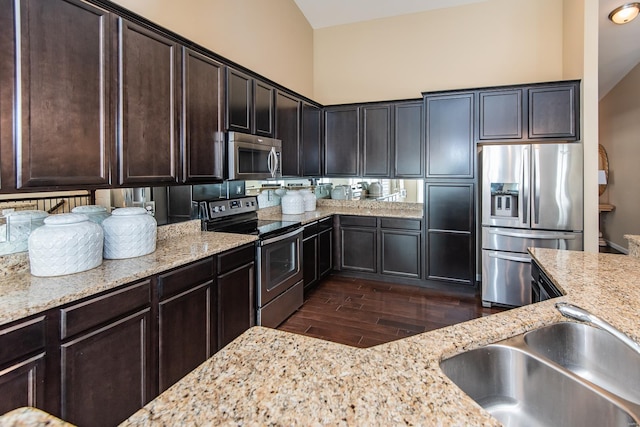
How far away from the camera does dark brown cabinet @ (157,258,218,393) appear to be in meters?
1.87

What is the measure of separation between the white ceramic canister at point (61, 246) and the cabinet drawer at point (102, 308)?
0.93 ft

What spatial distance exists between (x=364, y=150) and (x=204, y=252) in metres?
3.04

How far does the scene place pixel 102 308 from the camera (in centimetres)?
154

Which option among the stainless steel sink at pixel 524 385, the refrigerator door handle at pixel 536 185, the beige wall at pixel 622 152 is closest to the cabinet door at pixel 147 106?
the stainless steel sink at pixel 524 385

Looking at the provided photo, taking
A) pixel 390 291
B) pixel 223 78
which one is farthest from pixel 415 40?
pixel 390 291

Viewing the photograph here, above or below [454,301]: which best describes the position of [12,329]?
above

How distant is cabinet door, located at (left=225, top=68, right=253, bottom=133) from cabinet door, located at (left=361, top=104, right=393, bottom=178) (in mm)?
1923

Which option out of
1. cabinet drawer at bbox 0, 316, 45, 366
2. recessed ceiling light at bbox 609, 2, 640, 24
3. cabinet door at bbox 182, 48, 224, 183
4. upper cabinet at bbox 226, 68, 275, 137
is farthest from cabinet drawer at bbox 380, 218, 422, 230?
cabinet drawer at bbox 0, 316, 45, 366

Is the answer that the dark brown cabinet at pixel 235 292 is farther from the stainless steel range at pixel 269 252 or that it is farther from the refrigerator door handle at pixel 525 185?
the refrigerator door handle at pixel 525 185

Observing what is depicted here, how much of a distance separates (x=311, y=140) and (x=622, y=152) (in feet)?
17.8

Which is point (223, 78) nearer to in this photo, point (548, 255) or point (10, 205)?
point (10, 205)

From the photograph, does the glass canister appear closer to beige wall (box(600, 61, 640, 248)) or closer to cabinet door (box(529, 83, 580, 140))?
cabinet door (box(529, 83, 580, 140))

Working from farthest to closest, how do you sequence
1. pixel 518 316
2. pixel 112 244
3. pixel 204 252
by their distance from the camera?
pixel 204 252
pixel 112 244
pixel 518 316

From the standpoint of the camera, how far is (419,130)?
4.31m
